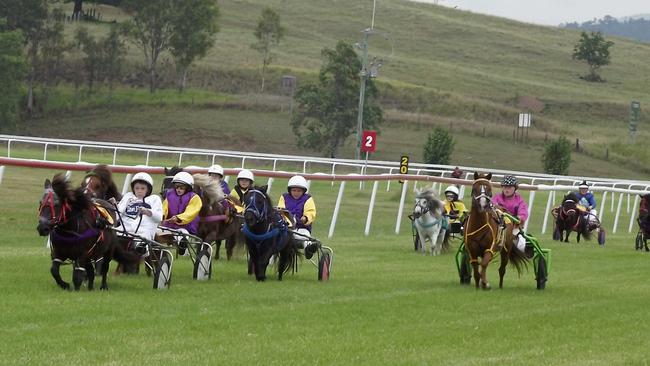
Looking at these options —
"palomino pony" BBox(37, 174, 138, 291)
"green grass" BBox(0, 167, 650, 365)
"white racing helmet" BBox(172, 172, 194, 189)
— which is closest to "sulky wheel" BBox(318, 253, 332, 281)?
"green grass" BBox(0, 167, 650, 365)

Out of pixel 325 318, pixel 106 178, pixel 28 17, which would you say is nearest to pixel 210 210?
pixel 106 178

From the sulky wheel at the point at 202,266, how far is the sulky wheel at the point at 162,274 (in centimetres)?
110

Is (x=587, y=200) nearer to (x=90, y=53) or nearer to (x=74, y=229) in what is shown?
(x=74, y=229)

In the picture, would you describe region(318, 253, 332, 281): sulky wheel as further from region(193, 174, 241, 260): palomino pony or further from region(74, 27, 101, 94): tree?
region(74, 27, 101, 94): tree

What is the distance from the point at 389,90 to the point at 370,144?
2094 inches

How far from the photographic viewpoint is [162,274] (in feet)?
44.9

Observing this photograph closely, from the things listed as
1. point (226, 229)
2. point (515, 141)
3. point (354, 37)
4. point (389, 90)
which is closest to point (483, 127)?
point (515, 141)

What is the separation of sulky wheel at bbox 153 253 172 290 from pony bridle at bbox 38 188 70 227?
1.48m

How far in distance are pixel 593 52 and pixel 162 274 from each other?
11355 centimetres

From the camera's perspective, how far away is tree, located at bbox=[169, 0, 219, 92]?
3223 inches

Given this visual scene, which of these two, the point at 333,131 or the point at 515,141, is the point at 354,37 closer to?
the point at 515,141

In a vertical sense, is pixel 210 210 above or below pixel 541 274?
above

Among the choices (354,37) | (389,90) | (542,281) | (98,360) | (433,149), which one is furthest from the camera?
(354,37)

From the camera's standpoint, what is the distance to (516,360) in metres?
10.0
